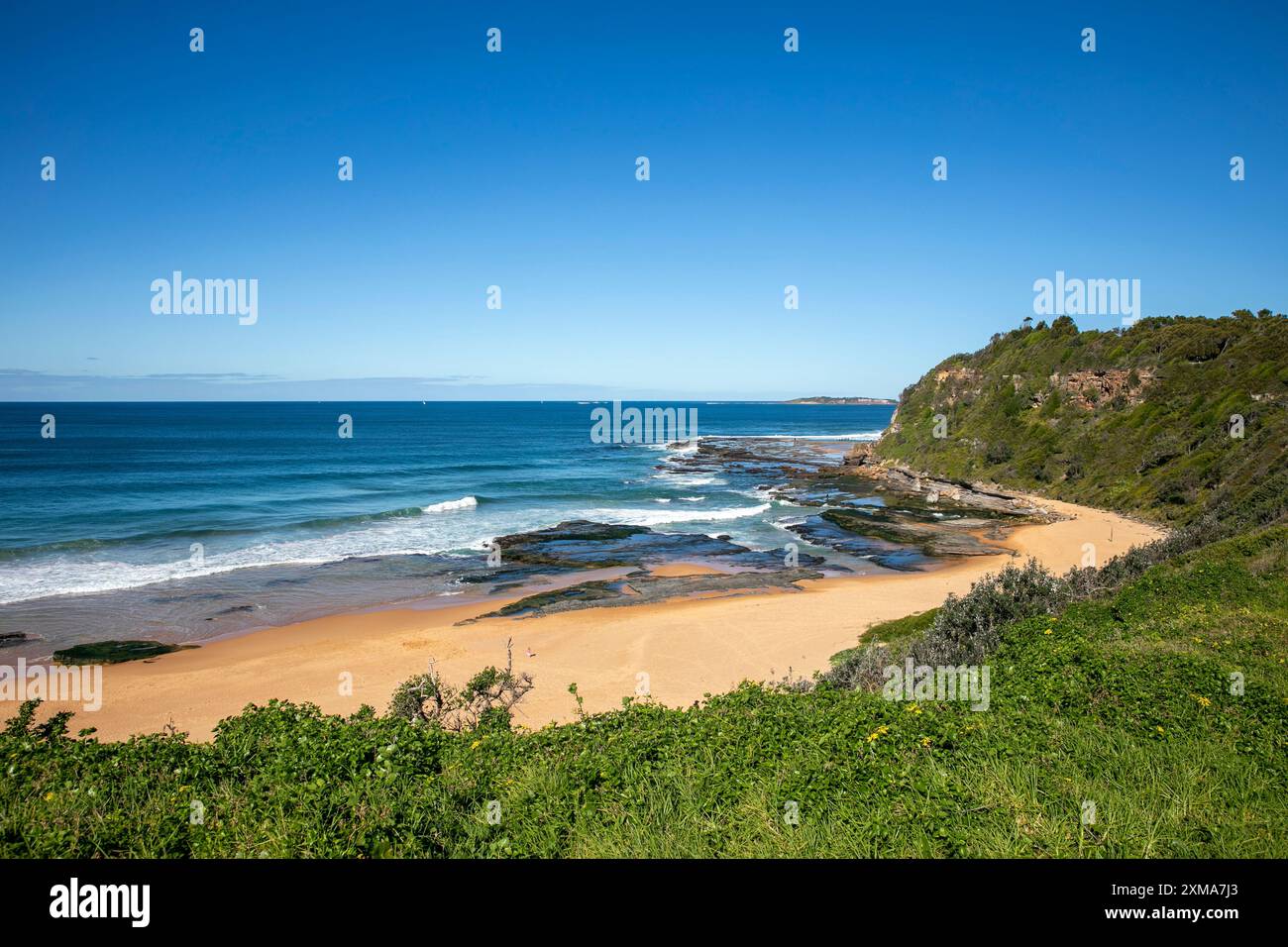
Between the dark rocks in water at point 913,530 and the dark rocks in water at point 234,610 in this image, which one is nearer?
the dark rocks in water at point 234,610

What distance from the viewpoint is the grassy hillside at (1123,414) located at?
32647 millimetres

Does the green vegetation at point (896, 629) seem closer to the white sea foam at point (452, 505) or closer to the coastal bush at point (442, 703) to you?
the coastal bush at point (442, 703)

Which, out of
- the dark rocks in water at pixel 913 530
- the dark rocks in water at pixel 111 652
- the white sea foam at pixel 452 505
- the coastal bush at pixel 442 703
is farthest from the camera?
the white sea foam at pixel 452 505

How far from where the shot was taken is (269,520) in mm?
38062

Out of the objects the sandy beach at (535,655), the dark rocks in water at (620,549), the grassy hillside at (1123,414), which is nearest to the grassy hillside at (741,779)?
the sandy beach at (535,655)

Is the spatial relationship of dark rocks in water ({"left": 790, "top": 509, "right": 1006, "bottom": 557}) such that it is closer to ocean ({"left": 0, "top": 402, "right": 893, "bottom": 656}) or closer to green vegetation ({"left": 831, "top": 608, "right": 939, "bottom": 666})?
ocean ({"left": 0, "top": 402, "right": 893, "bottom": 656})

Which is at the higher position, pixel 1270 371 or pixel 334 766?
pixel 1270 371

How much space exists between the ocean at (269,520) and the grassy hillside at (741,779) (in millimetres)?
16714

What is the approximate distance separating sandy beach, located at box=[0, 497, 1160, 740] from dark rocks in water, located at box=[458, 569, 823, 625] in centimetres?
74

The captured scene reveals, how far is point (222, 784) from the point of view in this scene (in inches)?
257

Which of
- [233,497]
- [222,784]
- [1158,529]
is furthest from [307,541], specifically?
[1158,529]

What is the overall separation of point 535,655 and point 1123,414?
42546 mm
